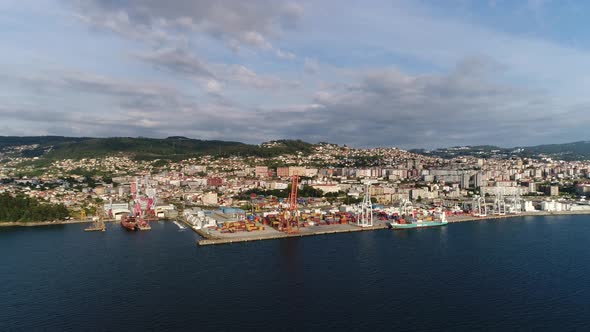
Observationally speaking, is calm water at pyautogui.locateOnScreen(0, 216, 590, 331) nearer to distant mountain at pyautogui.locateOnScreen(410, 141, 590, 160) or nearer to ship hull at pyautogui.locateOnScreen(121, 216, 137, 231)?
ship hull at pyautogui.locateOnScreen(121, 216, 137, 231)

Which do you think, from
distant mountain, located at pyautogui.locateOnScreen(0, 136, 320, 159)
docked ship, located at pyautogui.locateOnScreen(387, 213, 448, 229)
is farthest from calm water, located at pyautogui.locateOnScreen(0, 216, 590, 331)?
distant mountain, located at pyautogui.locateOnScreen(0, 136, 320, 159)

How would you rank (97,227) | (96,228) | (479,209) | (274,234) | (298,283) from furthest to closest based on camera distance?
(479,209)
(97,227)
(96,228)
(274,234)
(298,283)

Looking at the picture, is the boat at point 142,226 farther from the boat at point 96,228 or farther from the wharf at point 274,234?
the wharf at point 274,234

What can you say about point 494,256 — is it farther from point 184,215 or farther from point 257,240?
point 184,215

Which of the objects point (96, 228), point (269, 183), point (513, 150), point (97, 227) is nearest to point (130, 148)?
point (269, 183)

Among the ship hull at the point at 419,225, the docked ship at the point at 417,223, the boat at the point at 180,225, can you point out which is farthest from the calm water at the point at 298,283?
the docked ship at the point at 417,223

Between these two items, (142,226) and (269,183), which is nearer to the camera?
(142,226)

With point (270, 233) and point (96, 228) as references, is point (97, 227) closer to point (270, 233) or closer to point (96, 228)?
point (96, 228)

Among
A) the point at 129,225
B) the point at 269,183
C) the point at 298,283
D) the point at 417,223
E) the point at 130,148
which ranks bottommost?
the point at 417,223
